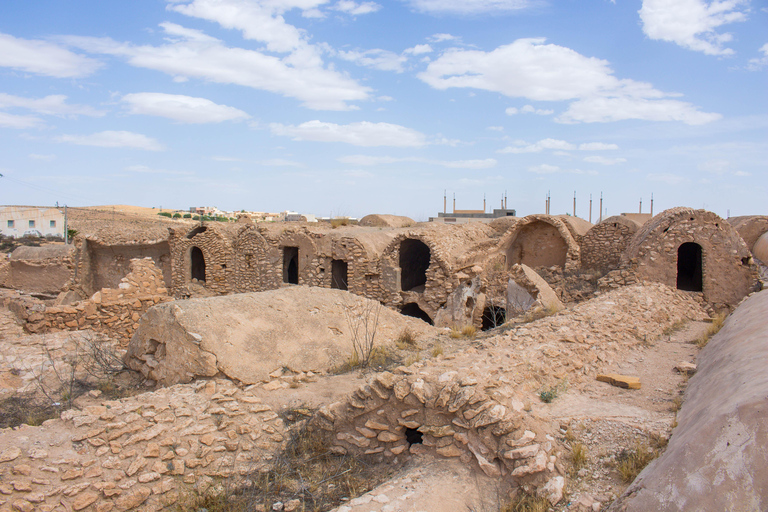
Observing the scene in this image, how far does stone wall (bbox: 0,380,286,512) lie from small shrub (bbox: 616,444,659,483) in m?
3.29

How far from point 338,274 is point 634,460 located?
39.5 feet

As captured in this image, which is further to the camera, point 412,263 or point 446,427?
point 412,263

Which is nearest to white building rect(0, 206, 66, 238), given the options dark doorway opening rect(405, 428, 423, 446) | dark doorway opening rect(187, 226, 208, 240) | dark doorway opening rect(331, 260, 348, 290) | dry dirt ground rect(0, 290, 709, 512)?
dark doorway opening rect(187, 226, 208, 240)

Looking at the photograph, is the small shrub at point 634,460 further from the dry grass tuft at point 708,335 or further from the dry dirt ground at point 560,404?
the dry grass tuft at point 708,335

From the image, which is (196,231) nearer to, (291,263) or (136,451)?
(291,263)

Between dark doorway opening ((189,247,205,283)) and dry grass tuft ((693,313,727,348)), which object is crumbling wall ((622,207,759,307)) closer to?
dry grass tuft ((693,313,727,348))

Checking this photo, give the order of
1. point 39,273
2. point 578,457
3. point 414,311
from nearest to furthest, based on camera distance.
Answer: point 578,457 < point 414,311 < point 39,273

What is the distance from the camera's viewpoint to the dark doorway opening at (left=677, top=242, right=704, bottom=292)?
13.6 m

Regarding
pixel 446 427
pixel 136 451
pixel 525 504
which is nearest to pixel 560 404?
pixel 446 427

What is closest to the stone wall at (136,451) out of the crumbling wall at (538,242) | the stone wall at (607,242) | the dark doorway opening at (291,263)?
the dark doorway opening at (291,263)

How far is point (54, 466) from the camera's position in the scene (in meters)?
4.00

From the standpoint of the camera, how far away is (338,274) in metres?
15.1

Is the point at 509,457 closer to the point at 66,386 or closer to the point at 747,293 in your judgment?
the point at 66,386

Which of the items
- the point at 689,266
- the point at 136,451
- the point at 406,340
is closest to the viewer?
the point at 136,451
